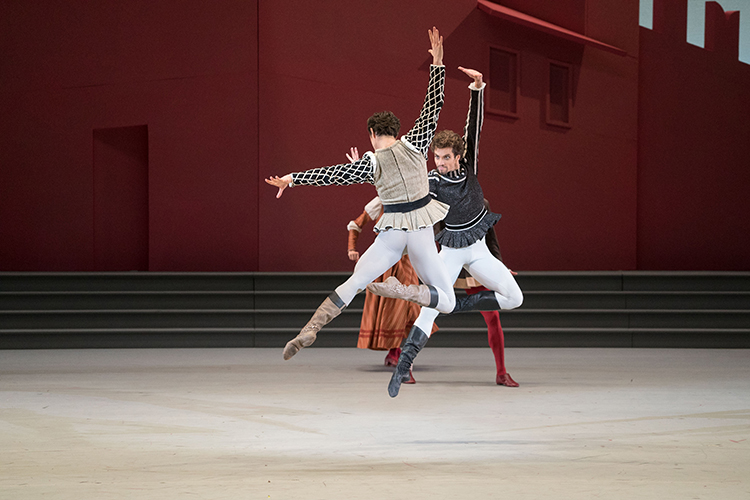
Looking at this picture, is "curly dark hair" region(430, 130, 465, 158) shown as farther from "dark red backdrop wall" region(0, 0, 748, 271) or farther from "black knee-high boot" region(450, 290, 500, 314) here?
"dark red backdrop wall" region(0, 0, 748, 271)

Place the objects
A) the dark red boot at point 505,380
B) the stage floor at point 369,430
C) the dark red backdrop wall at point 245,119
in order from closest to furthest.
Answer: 1. the stage floor at point 369,430
2. the dark red boot at point 505,380
3. the dark red backdrop wall at point 245,119

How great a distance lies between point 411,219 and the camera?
3.75 meters

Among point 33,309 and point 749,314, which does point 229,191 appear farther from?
point 749,314

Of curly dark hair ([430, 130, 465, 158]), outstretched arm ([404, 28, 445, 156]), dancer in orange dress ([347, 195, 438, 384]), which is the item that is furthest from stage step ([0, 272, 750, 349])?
outstretched arm ([404, 28, 445, 156])

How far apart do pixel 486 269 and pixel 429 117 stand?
955mm

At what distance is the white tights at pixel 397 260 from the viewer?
147 inches

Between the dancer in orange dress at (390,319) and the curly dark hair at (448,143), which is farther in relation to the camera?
the dancer in orange dress at (390,319)

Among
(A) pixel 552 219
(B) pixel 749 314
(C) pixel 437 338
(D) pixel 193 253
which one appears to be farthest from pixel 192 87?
(B) pixel 749 314

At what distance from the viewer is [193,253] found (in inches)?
344

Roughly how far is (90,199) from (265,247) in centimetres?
233

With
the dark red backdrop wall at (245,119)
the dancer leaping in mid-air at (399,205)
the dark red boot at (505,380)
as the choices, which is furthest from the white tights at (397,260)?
the dark red backdrop wall at (245,119)

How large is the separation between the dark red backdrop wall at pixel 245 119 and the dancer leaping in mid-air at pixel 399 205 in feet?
16.0

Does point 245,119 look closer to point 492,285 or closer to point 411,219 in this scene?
point 492,285

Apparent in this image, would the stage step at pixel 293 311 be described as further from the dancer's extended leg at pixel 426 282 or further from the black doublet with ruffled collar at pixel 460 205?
the dancer's extended leg at pixel 426 282
